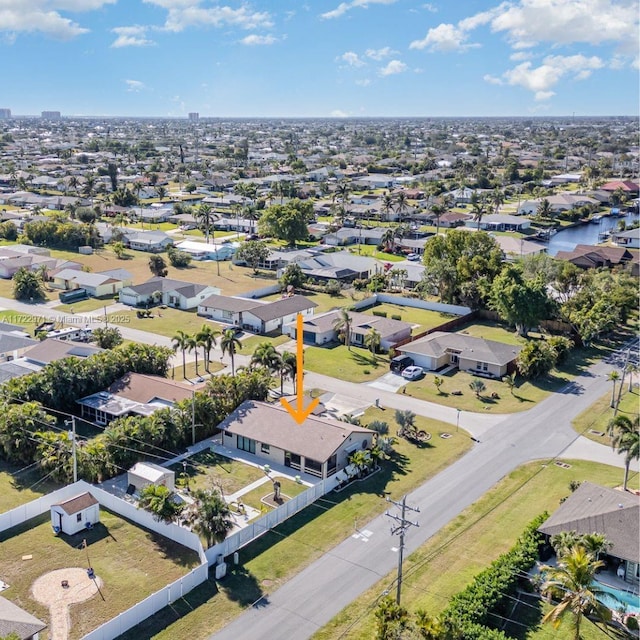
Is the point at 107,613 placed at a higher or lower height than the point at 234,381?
lower

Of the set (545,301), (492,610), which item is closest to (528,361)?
(545,301)

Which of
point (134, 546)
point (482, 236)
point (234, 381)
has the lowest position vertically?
point (134, 546)

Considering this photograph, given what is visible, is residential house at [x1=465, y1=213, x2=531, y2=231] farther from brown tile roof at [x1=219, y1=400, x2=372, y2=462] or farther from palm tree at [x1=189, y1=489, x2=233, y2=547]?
palm tree at [x1=189, y1=489, x2=233, y2=547]

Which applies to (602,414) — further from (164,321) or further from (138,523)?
(164,321)

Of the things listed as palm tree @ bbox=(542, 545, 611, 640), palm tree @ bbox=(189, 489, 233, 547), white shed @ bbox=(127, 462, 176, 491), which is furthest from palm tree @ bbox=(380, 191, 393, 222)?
palm tree @ bbox=(542, 545, 611, 640)

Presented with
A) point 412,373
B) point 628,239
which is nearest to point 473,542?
point 412,373

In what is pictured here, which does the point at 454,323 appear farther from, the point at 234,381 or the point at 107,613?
the point at 107,613
